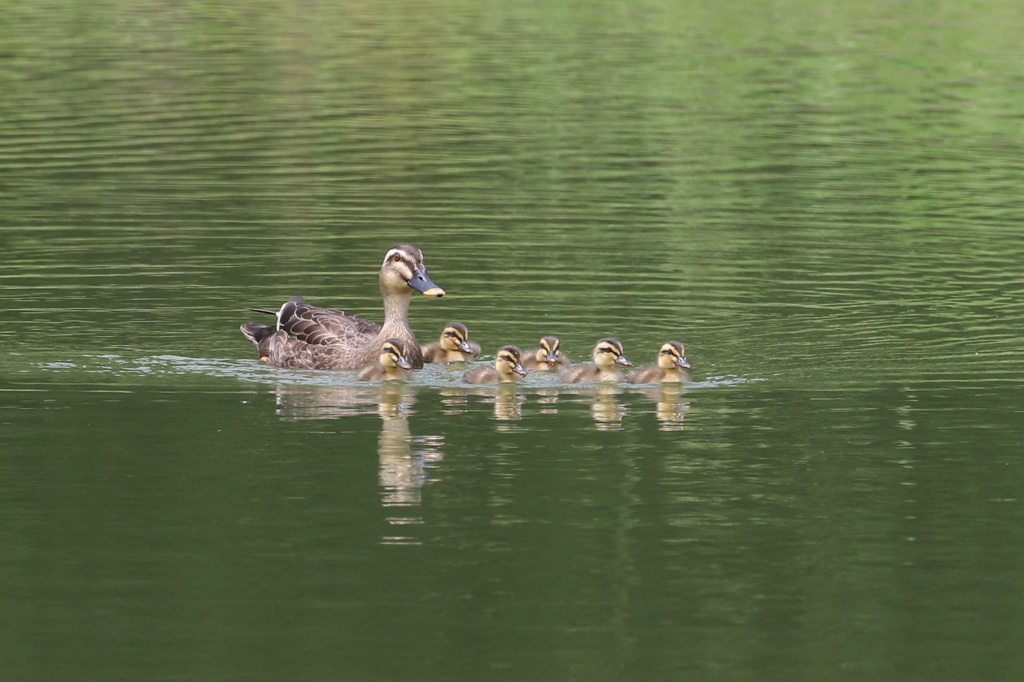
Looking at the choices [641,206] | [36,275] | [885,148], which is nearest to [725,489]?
[36,275]

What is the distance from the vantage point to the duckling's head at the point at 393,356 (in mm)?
17703

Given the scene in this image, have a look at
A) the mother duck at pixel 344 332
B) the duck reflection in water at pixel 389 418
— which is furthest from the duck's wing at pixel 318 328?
the duck reflection in water at pixel 389 418

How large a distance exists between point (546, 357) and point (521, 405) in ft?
3.33

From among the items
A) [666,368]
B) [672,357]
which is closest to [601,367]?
[666,368]

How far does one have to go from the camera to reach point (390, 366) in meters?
17.8

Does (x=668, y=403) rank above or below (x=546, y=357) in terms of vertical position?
below

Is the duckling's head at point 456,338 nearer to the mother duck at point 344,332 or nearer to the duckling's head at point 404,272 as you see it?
the mother duck at point 344,332

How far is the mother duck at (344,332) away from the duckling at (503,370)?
1.06 m

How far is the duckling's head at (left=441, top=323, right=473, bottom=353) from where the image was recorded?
735 inches

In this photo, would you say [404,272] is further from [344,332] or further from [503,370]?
[503,370]

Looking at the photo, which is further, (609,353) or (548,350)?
(548,350)

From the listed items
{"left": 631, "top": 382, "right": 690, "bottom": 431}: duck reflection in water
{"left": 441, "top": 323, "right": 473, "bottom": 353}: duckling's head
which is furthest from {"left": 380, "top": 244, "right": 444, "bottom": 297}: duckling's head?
{"left": 631, "top": 382, "right": 690, "bottom": 431}: duck reflection in water

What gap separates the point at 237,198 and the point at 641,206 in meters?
5.73

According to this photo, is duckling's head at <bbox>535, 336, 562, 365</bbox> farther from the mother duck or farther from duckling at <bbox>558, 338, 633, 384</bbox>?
the mother duck
